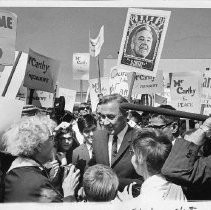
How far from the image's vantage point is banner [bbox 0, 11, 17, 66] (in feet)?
7.59

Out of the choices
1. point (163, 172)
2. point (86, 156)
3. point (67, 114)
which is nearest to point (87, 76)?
point (67, 114)

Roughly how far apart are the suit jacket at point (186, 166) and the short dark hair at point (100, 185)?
0.82ft

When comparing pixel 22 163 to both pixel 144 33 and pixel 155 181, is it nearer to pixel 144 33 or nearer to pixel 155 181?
pixel 155 181

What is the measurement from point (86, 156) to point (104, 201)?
102 cm

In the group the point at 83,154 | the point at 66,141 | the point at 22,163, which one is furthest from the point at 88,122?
the point at 22,163

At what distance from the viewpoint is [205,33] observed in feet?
7.96

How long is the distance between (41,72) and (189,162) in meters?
1.73

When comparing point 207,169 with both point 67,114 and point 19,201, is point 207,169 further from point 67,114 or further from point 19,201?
point 67,114

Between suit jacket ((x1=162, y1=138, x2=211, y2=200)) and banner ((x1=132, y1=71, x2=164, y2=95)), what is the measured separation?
2466 millimetres

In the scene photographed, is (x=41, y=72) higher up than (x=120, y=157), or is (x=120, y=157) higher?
(x=41, y=72)

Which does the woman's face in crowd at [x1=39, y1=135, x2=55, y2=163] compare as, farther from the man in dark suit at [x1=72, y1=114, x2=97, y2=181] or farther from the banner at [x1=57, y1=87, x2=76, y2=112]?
the banner at [x1=57, y1=87, x2=76, y2=112]

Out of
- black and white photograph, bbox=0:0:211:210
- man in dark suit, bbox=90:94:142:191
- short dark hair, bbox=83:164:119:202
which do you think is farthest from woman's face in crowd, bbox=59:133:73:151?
short dark hair, bbox=83:164:119:202

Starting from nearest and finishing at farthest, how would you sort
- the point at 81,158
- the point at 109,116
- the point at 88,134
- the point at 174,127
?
the point at 109,116 → the point at 81,158 → the point at 174,127 → the point at 88,134

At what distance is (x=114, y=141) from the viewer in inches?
102
